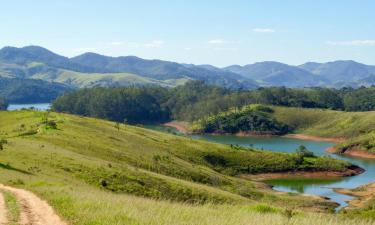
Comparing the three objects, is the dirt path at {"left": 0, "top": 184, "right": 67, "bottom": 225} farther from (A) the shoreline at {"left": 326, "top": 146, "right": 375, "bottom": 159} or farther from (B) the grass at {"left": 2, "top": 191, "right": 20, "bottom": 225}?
(A) the shoreline at {"left": 326, "top": 146, "right": 375, "bottom": 159}

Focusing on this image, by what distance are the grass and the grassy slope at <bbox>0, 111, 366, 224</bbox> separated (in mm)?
2008

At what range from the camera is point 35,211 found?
25438mm

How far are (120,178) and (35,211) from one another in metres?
34.4

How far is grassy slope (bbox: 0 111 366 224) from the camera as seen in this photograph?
2056cm

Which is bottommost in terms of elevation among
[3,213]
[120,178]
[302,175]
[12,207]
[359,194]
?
[302,175]

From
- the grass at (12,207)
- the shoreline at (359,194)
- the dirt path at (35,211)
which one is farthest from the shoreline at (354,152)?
the grass at (12,207)

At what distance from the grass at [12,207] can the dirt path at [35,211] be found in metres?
0.28

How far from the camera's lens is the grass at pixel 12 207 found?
73.9 ft

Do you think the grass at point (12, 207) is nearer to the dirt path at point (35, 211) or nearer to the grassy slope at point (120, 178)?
the dirt path at point (35, 211)

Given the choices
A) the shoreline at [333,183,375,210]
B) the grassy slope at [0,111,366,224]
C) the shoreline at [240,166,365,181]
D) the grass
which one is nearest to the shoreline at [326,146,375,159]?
the shoreline at [240,166,365,181]

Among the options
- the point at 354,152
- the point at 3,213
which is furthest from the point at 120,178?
the point at 354,152

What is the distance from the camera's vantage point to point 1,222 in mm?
21672

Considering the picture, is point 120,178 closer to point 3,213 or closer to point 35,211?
point 35,211

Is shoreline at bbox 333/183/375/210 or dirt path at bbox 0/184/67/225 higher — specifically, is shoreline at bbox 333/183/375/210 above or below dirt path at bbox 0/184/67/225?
below
